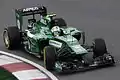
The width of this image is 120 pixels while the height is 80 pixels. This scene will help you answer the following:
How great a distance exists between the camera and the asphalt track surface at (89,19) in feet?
22.6

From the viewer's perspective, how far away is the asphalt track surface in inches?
271

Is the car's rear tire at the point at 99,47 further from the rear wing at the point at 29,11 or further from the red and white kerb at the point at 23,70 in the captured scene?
the rear wing at the point at 29,11

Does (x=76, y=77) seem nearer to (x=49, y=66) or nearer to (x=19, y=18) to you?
(x=49, y=66)

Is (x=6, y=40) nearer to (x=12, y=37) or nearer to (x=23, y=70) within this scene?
(x=12, y=37)

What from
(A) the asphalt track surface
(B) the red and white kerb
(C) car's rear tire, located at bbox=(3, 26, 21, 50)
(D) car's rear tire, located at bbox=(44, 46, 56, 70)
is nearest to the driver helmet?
(A) the asphalt track surface

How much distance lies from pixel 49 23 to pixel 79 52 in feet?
3.62

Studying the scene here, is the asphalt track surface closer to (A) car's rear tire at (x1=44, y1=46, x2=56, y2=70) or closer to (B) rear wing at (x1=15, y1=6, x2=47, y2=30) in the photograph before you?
(A) car's rear tire at (x1=44, y1=46, x2=56, y2=70)

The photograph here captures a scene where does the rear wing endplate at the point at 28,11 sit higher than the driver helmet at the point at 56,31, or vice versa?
the rear wing endplate at the point at 28,11

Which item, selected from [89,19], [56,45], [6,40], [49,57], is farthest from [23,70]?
[89,19]

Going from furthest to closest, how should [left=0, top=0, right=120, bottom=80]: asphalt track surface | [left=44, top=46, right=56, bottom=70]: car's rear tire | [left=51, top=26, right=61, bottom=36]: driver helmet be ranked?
[left=51, top=26, right=61, bottom=36]: driver helmet < [left=0, top=0, right=120, bottom=80]: asphalt track surface < [left=44, top=46, right=56, bottom=70]: car's rear tire

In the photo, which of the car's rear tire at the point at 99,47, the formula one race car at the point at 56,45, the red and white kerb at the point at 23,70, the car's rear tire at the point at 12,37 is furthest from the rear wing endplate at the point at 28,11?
the red and white kerb at the point at 23,70

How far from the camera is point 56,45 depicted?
725 centimetres

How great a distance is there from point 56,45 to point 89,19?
11.5 feet

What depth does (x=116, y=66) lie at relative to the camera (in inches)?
284
